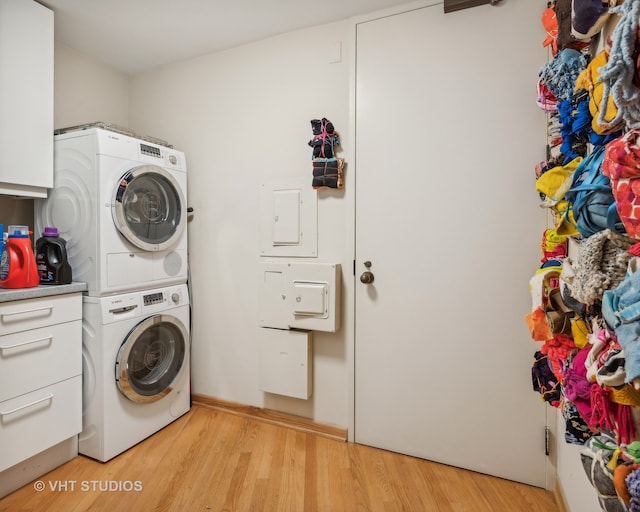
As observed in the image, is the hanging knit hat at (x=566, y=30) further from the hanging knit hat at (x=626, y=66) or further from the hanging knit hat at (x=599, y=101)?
the hanging knit hat at (x=626, y=66)

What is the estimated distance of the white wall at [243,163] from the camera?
2.06 meters

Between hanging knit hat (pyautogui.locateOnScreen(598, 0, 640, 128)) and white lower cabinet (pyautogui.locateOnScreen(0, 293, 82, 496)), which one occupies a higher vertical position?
hanging knit hat (pyautogui.locateOnScreen(598, 0, 640, 128))

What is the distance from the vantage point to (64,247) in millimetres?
1820

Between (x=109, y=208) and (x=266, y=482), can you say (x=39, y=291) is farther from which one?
(x=266, y=482)

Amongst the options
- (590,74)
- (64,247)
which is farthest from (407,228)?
(64,247)

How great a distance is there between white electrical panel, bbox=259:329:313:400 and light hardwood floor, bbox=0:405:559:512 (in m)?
0.29

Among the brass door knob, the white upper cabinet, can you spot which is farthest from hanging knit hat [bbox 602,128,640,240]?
the white upper cabinet

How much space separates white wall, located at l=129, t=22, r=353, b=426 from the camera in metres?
2.06

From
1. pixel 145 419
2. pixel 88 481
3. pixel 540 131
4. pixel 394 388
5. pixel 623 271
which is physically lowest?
pixel 88 481

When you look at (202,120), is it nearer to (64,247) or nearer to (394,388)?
(64,247)

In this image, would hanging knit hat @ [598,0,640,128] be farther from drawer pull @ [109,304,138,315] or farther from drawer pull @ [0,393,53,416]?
drawer pull @ [0,393,53,416]

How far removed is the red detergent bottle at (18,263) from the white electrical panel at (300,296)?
1.17 metres

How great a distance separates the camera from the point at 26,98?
5.85ft

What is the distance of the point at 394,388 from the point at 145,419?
4.84ft
